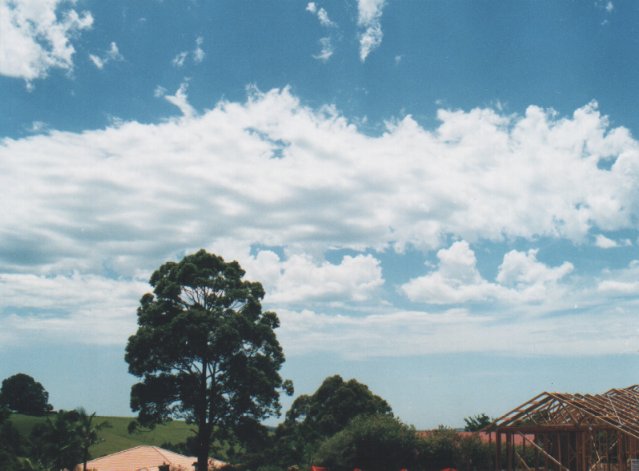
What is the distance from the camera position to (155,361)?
120 ft

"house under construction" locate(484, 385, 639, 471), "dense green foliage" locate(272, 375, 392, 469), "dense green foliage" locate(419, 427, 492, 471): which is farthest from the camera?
"dense green foliage" locate(272, 375, 392, 469)

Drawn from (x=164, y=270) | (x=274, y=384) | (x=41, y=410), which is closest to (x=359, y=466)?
(x=274, y=384)

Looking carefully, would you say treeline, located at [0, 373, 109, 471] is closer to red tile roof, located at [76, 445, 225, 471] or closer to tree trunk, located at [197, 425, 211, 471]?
red tile roof, located at [76, 445, 225, 471]

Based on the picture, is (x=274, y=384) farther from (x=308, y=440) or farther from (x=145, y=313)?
(x=308, y=440)

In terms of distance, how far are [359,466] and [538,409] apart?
1112 centimetres

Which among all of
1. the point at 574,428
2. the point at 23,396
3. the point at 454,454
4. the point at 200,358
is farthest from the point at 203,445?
the point at 23,396

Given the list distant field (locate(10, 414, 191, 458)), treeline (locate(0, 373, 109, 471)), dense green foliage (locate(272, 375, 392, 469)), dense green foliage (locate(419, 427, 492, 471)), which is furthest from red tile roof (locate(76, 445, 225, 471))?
distant field (locate(10, 414, 191, 458))

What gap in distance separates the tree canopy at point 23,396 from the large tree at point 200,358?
5710 centimetres

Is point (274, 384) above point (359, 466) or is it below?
above

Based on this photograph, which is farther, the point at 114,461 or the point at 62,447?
the point at 114,461

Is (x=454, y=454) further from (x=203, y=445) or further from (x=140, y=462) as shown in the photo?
(x=140, y=462)

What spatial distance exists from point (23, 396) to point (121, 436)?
67.8 feet

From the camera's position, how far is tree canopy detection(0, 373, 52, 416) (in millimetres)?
84375

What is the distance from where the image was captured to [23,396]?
85250 millimetres
